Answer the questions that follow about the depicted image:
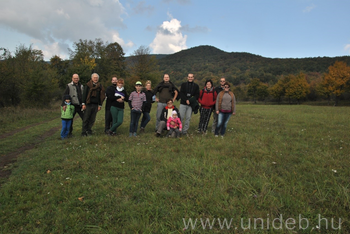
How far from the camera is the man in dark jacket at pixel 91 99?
310 inches

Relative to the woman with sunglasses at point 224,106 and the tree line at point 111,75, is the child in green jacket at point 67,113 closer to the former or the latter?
the woman with sunglasses at point 224,106

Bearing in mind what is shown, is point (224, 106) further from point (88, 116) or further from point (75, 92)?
point (75, 92)

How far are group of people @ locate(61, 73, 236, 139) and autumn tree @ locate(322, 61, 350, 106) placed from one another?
173 ft

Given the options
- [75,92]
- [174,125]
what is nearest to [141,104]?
[174,125]

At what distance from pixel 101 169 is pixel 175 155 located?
1961 millimetres

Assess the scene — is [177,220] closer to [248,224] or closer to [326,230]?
[248,224]

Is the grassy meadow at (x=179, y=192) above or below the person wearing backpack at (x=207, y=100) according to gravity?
below

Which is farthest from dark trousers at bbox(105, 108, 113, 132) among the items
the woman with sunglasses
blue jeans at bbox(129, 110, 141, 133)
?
the woman with sunglasses

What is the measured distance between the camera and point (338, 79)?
1794 inches

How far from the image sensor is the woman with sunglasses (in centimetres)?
793

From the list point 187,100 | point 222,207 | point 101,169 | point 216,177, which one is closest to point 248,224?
point 222,207

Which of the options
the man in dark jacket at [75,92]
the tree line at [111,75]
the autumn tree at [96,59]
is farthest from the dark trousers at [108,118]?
the autumn tree at [96,59]

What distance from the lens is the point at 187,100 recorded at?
8.26m

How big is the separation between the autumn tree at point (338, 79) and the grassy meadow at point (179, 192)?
53198mm
